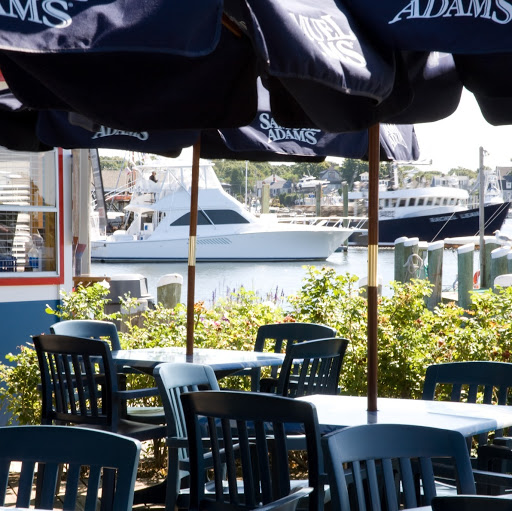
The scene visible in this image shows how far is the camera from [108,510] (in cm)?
208

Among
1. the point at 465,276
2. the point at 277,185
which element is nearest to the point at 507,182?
the point at 277,185

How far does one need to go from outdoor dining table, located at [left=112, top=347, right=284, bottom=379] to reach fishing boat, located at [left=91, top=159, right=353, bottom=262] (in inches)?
1296

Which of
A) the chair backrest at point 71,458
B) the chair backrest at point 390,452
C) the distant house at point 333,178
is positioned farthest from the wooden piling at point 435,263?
the distant house at point 333,178

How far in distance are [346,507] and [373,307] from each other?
1309 millimetres

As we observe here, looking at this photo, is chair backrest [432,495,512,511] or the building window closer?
chair backrest [432,495,512,511]

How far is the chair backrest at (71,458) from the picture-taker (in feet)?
6.72

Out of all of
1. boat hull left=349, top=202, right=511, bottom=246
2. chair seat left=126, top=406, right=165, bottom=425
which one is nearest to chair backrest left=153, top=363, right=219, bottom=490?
chair seat left=126, top=406, right=165, bottom=425

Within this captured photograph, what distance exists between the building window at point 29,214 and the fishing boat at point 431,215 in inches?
1632

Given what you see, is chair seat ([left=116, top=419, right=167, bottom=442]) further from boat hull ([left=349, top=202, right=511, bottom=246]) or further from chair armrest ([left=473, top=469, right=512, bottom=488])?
boat hull ([left=349, top=202, right=511, bottom=246])

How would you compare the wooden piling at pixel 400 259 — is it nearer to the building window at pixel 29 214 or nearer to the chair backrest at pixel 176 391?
the building window at pixel 29 214

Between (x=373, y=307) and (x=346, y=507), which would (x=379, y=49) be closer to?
(x=373, y=307)

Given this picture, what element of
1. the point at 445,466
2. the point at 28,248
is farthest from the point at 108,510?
the point at 28,248

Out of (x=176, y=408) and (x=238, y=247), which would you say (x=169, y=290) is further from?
(x=238, y=247)

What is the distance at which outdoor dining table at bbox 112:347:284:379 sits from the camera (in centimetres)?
449
